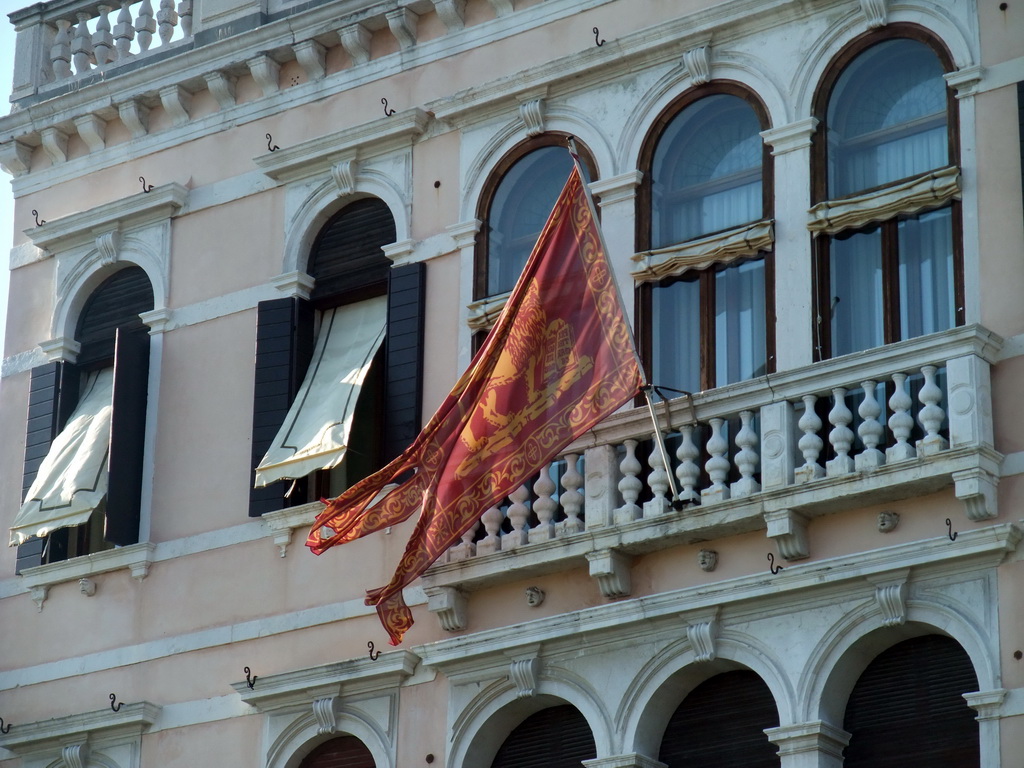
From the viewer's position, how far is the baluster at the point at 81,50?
842 inches

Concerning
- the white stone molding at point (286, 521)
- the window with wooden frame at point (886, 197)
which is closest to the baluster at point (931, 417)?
the window with wooden frame at point (886, 197)

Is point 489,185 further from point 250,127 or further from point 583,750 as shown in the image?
point 583,750

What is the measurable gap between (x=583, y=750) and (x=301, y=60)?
658 cm

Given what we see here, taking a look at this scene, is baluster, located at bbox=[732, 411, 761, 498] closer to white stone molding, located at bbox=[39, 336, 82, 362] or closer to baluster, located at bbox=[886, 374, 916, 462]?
baluster, located at bbox=[886, 374, 916, 462]

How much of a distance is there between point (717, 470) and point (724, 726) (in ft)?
5.58

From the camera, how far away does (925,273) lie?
52.6ft

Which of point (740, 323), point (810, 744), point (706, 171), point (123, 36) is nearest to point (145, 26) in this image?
point (123, 36)

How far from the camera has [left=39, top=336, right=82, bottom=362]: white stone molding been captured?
20.4 metres

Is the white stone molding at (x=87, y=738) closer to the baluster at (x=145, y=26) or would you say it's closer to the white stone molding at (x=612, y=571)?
the white stone molding at (x=612, y=571)

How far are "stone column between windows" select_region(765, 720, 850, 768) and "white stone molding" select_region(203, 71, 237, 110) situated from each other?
7.98 m

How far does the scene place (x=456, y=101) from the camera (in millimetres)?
18688

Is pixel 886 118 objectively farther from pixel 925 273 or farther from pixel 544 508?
pixel 544 508

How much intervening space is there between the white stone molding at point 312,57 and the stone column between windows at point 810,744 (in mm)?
7394

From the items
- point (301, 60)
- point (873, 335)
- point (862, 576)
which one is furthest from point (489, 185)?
point (862, 576)
